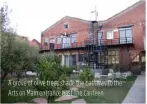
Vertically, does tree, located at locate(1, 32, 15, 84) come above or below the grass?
above

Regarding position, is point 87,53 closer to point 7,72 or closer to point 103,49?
point 103,49

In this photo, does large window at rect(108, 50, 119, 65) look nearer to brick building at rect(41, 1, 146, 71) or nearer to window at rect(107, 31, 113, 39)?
brick building at rect(41, 1, 146, 71)

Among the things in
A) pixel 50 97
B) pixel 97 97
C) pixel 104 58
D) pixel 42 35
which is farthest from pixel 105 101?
pixel 42 35

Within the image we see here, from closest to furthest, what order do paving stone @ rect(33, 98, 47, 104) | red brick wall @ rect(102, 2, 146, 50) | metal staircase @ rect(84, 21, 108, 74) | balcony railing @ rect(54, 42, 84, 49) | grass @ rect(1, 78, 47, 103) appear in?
grass @ rect(1, 78, 47, 103)
paving stone @ rect(33, 98, 47, 104)
metal staircase @ rect(84, 21, 108, 74)
red brick wall @ rect(102, 2, 146, 50)
balcony railing @ rect(54, 42, 84, 49)

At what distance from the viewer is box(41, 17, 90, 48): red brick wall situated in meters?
14.1

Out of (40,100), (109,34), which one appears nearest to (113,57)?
(109,34)

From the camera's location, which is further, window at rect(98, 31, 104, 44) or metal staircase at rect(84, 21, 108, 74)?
window at rect(98, 31, 104, 44)

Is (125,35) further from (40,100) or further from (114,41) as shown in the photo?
(40,100)

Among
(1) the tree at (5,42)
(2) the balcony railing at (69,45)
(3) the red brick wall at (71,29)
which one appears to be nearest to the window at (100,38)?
(3) the red brick wall at (71,29)

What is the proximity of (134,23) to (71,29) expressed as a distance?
486 centimetres

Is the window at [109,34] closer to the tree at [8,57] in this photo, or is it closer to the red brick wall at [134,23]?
the red brick wall at [134,23]

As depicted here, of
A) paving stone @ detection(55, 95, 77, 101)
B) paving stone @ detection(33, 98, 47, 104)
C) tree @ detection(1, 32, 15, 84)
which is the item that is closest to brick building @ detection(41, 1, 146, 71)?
tree @ detection(1, 32, 15, 84)

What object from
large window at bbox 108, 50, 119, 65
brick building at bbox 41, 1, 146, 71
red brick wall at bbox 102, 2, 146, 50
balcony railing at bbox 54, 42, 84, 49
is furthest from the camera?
balcony railing at bbox 54, 42, 84, 49

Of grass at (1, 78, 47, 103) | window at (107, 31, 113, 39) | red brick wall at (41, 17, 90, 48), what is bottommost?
grass at (1, 78, 47, 103)
